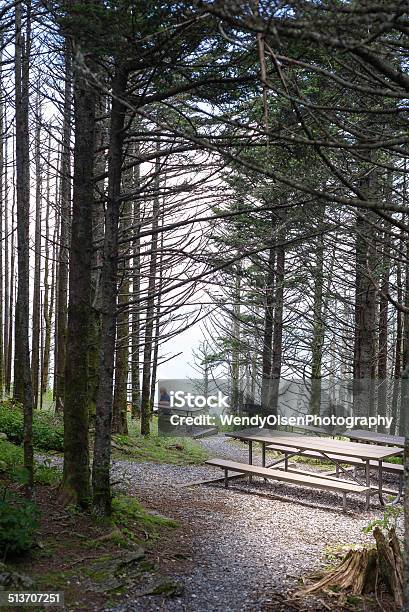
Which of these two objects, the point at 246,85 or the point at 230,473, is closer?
the point at 246,85

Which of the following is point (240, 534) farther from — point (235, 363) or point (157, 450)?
point (235, 363)

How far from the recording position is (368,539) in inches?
242

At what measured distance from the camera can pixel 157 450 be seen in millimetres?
10992

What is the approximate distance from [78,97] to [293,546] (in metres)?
5.21

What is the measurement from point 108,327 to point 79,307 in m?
0.59

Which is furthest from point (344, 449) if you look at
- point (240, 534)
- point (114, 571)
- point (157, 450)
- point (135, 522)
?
point (114, 571)

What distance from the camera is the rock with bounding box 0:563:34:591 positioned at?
11.4ft

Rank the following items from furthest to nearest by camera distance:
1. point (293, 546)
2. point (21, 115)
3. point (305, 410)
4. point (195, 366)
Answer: point (195, 366)
point (305, 410)
point (293, 546)
point (21, 115)

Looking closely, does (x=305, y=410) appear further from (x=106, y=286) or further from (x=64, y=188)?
(x=106, y=286)

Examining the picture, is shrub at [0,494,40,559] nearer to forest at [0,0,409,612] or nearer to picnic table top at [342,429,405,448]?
forest at [0,0,409,612]

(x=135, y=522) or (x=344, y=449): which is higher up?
(x=344, y=449)

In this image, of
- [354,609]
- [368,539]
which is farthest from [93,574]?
[368,539]

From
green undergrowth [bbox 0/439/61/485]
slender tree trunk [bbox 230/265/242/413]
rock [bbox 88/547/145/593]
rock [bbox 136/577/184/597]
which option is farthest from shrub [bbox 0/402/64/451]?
slender tree trunk [bbox 230/265/242/413]

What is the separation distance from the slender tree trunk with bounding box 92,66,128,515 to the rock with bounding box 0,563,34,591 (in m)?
1.53
